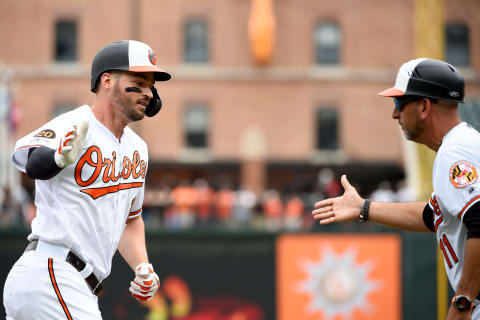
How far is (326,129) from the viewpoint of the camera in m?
33.7

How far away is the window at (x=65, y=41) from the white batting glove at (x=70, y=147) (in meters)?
31.2

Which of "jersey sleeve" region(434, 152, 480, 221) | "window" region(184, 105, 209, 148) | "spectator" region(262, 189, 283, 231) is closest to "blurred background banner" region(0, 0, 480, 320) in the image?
"window" region(184, 105, 209, 148)

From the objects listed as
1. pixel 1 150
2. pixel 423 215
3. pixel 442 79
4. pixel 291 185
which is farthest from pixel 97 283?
pixel 291 185

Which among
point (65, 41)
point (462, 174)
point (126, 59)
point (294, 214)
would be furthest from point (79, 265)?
point (65, 41)

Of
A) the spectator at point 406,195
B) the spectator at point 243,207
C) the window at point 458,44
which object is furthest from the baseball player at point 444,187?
the window at point 458,44

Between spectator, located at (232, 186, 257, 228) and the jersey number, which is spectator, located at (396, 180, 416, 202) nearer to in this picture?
spectator, located at (232, 186, 257, 228)

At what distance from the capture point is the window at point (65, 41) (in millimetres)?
33719

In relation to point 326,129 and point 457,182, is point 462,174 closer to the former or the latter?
point 457,182

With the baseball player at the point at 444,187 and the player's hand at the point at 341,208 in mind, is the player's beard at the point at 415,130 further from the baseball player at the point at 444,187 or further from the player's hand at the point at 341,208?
the player's hand at the point at 341,208

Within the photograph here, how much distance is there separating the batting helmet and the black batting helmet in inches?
55.4

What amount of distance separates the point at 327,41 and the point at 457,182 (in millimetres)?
31214

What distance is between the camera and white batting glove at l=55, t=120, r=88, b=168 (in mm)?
3633

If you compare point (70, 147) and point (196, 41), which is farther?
point (196, 41)

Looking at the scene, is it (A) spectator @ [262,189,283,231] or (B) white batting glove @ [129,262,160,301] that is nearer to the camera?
(B) white batting glove @ [129,262,160,301]
